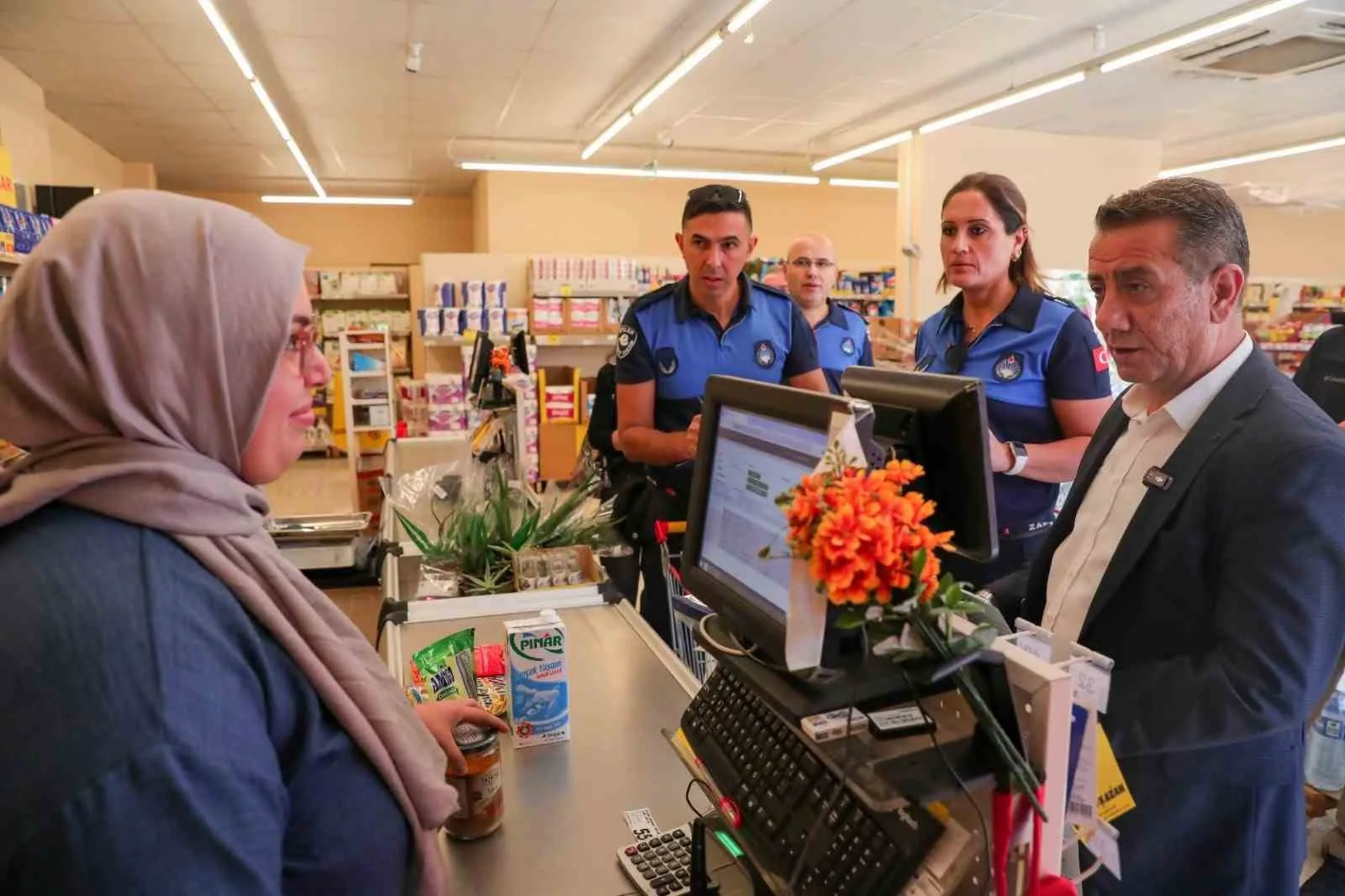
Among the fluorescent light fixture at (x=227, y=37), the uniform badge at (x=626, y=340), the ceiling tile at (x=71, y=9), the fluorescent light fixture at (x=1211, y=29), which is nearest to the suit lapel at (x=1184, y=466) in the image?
the uniform badge at (x=626, y=340)

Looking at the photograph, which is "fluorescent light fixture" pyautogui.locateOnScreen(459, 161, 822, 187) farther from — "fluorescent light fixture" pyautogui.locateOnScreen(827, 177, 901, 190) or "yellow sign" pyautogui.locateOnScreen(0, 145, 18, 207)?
"yellow sign" pyautogui.locateOnScreen(0, 145, 18, 207)

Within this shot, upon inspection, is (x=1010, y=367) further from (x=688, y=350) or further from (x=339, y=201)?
(x=339, y=201)

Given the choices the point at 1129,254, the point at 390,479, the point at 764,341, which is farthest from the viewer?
the point at 390,479

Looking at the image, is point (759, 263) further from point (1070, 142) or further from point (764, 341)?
point (764, 341)

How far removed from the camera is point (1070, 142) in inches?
359

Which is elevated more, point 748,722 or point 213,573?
point 213,573

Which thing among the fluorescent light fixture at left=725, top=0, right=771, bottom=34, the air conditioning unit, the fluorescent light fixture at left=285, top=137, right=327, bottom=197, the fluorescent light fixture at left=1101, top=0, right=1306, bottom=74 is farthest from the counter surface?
the fluorescent light fixture at left=285, top=137, right=327, bottom=197

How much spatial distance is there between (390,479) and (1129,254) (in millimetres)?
2921

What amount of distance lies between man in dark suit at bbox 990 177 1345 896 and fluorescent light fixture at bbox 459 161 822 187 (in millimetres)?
9198

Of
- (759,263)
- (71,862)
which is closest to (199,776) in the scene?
(71,862)

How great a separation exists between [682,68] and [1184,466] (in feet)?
18.3

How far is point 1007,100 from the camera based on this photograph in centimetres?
694

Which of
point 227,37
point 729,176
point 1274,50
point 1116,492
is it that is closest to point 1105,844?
point 1116,492

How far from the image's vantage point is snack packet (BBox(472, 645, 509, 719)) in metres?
1.59
